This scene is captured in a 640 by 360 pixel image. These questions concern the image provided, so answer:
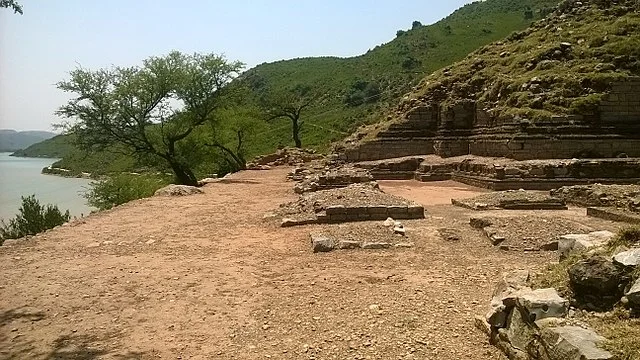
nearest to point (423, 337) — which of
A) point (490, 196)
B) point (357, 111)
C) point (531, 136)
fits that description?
point (490, 196)

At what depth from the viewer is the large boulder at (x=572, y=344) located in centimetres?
292

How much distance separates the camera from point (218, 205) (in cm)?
1323

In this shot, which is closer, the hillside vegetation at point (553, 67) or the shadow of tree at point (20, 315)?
the shadow of tree at point (20, 315)

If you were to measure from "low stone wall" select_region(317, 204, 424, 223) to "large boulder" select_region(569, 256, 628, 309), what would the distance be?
596cm

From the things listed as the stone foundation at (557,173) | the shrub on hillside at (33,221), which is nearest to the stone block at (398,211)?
the stone foundation at (557,173)

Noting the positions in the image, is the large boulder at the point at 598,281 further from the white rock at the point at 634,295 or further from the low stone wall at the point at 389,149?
the low stone wall at the point at 389,149

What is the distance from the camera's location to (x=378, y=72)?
57625 millimetres

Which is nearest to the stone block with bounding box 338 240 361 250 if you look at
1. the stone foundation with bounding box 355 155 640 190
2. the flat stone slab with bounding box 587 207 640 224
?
the flat stone slab with bounding box 587 207 640 224

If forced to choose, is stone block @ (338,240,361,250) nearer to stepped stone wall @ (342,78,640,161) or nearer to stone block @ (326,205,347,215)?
stone block @ (326,205,347,215)

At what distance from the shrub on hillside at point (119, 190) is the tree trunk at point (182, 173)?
1.17m

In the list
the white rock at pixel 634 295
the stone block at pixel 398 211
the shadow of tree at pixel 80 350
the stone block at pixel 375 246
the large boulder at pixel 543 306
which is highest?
the white rock at pixel 634 295

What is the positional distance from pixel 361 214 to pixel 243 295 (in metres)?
4.61

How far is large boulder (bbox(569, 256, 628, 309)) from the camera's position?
3650 millimetres

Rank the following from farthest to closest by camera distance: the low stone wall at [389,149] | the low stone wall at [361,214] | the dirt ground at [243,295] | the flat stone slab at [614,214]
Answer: the low stone wall at [389,149], the low stone wall at [361,214], the flat stone slab at [614,214], the dirt ground at [243,295]
